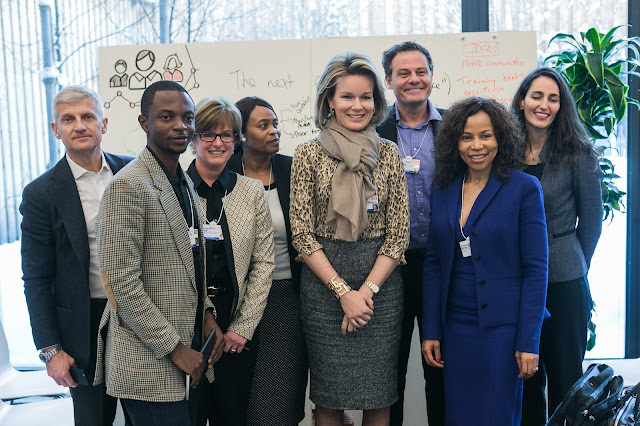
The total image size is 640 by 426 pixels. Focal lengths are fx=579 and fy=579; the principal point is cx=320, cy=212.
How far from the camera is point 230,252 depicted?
1934mm

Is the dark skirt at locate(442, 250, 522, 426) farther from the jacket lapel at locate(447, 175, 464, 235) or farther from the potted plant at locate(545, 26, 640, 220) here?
the potted plant at locate(545, 26, 640, 220)

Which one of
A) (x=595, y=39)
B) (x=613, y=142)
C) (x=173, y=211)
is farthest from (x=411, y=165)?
(x=613, y=142)

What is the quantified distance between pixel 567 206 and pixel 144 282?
162cm

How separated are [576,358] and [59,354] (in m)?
1.95

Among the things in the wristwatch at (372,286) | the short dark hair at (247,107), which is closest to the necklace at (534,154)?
the wristwatch at (372,286)

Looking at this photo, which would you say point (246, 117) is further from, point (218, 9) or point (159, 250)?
point (218, 9)

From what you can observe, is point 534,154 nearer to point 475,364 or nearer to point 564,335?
point 564,335

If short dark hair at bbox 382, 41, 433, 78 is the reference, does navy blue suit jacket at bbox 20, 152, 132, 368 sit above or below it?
below

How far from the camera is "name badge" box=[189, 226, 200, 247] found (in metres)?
1.71

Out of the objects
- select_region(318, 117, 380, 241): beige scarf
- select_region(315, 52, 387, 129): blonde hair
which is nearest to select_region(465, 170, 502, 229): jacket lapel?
select_region(318, 117, 380, 241): beige scarf

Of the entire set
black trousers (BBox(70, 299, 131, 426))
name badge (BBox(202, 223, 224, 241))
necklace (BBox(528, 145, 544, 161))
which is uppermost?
necklace (BBox(528, 145, 544, 161))

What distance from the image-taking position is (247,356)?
208cm

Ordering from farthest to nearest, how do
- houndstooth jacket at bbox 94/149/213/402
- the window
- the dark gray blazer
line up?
1. the window
2. the dark gray blazer
3. houndstooth jacket at bbox 94/149/213/402

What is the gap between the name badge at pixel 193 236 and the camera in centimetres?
171
